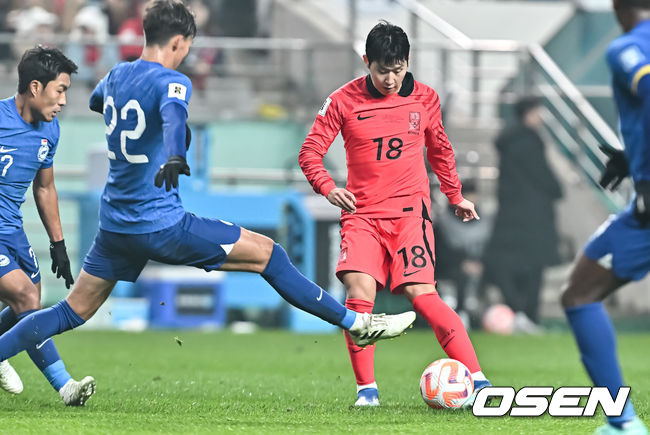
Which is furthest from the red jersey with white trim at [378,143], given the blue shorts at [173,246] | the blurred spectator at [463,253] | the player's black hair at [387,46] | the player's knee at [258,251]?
the blurred spectator at [463,253]

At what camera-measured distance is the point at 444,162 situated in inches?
286

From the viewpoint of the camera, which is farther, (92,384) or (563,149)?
(563,149)

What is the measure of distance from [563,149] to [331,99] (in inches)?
436

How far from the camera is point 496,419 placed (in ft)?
20.3

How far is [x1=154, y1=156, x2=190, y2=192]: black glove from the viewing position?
18.2 feet

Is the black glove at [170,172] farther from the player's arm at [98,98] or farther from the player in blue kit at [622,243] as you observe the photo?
the player in blue kit at [622,243]

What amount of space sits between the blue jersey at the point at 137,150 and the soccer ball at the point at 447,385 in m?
1.66

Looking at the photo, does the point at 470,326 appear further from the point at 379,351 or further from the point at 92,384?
the point at 92,384

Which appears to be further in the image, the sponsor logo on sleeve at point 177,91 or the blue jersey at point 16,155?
the blue jersey at point 16,155

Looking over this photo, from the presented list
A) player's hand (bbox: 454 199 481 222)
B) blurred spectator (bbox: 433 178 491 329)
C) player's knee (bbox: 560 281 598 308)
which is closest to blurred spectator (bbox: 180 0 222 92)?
blurred spectator (bbox: 433 178 491 329)

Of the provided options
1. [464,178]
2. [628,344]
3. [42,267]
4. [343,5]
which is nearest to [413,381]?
[628,344]

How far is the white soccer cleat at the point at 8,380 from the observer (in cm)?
743

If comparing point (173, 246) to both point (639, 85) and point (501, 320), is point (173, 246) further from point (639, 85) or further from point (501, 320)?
point (501, 320)

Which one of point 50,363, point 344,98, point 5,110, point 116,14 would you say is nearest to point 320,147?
point 344,98
